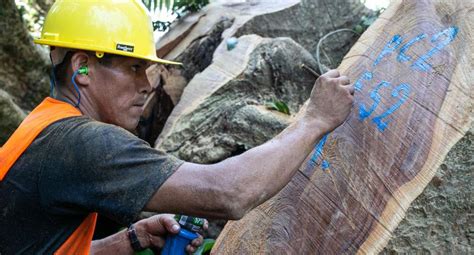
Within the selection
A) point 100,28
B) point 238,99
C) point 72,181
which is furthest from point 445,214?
point 238,99

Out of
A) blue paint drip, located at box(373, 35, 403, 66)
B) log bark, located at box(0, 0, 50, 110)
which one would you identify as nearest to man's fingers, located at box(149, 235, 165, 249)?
blue paint drip, located at box(373, 35, 403, 66)

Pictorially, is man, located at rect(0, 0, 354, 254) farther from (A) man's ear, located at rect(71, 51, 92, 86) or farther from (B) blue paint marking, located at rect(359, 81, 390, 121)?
(B) blue paint marking, located at rect(359, 81, 390, 121)

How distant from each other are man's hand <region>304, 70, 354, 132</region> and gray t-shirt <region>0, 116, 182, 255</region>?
1.79 feet

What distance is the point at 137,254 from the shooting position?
2.72 m

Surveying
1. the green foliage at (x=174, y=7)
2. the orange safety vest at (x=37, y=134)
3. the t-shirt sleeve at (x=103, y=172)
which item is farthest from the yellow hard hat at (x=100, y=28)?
the green foliage at (x=174, y=7)

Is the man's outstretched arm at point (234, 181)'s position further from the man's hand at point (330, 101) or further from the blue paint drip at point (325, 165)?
the blue paint drip at point (325, 165)

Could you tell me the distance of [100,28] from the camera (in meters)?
2.22

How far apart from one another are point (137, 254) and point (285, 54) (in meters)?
2.16

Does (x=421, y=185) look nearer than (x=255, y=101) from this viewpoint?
Yes

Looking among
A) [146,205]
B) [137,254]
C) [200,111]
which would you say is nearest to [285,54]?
[200,111]

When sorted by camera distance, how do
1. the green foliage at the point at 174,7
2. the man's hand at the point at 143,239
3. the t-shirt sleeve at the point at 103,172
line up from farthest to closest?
the green foliage at the point at 174,7 → the man's hand at the point at 143,239 → the t-shirt sleeve at the point at 103,172

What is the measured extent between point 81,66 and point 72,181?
51cm

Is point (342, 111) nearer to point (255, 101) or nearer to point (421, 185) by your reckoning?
point (421, 185)

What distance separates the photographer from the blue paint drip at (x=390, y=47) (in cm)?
252
